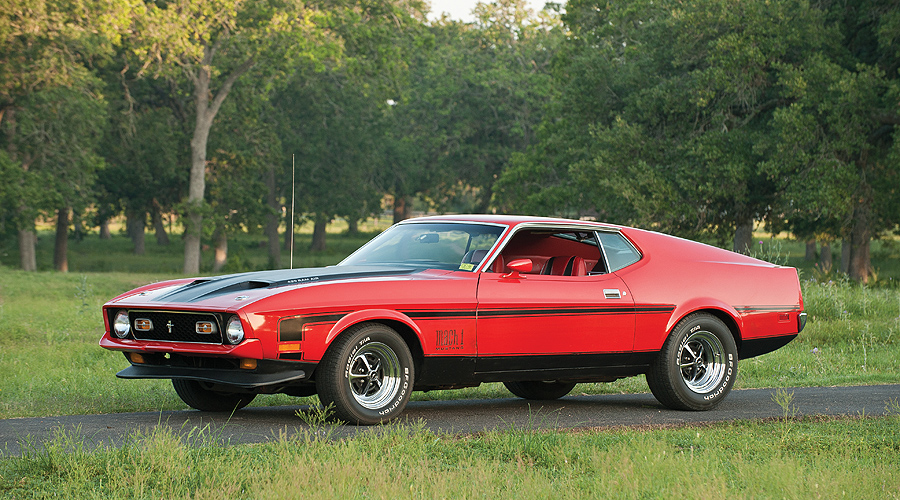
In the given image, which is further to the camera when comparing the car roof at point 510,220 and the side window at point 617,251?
the side window at point 617,251

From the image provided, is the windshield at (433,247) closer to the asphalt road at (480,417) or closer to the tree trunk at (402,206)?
the asphalt road at (480,417)

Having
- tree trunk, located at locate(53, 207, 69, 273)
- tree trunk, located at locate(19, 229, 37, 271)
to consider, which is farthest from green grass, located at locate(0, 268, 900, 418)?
tree trunk, located at locate(53, 207, 69, 273)

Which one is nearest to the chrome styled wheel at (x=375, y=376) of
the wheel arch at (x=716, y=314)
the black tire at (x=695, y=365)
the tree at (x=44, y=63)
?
the black tire at (x=695, y=365)

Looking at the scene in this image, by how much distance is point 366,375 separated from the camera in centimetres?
750

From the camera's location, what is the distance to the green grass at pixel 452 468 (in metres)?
5.44

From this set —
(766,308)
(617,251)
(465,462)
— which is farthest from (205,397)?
(766,308)

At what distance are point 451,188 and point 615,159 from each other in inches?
1215

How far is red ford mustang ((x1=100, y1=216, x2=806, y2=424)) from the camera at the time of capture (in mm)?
7184

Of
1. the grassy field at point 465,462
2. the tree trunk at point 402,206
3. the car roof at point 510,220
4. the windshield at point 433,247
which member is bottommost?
the grassy field at point 465,462

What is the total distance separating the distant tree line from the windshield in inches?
783

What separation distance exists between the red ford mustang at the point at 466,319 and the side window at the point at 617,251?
2 centimetres

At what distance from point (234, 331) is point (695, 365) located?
429 cm

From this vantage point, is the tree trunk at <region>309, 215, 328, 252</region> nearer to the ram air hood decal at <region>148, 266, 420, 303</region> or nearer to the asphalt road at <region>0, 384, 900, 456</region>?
the asphalt road at <region>0, 384, 900, 456</region>

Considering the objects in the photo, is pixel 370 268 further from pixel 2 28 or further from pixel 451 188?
pixel 451 188
